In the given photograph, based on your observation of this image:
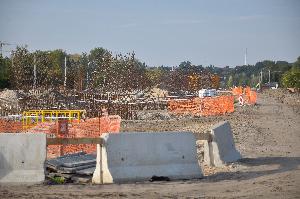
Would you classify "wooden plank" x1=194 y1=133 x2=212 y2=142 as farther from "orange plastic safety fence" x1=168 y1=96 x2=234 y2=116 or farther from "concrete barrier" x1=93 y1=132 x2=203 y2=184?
"orange plastic safety fence" x1=168 y1=96 x2=234 y2=116

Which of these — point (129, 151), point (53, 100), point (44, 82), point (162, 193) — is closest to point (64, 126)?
point (129, 151)

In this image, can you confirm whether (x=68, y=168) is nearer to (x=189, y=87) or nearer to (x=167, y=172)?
(x=167, y=172)

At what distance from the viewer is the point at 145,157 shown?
430 inches

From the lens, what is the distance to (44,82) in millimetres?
56875

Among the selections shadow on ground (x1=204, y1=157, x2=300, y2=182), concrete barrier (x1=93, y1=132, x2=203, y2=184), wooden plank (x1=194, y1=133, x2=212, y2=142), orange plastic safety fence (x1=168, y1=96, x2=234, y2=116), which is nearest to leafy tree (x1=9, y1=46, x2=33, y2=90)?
orange plastic safety fence (x1=168, y1=96, x2=234, y2=116)

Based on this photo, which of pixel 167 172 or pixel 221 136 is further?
pixel 221 136

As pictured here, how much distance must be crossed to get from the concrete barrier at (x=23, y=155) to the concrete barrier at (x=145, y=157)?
Answer: 1.05m

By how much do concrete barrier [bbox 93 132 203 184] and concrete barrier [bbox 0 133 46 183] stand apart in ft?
3.45

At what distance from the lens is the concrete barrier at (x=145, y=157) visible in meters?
10.5

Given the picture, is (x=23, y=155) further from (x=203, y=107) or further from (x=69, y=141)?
(x=203, y=107)

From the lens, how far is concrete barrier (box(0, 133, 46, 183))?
10211 millimetres

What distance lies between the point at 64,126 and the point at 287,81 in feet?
355

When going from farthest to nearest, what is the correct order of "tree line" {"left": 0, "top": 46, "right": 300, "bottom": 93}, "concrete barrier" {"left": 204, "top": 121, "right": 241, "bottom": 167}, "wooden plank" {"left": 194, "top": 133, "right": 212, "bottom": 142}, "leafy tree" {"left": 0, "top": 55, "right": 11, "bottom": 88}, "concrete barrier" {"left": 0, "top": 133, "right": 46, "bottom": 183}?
"leafy tree" {"left": 0, "top": 55, "right": 11, "bottom": 88} → "tree line" {"left": 0, "top": 46, "right": 300, "bottom": 93} → "concrete barrier" {"left": 204, "top": 121, "right": 241, "bottom": 167} → "wooden plank" {"left": 194, "top": 133, "right": 212, "bottom": 142} → "concrete barrier" {"left": 0, "top": 133, "right": 46, "bottom": 183}

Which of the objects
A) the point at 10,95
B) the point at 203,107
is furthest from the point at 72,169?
the point at 10,95
